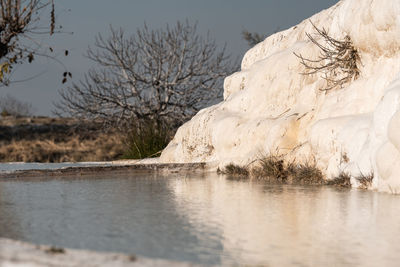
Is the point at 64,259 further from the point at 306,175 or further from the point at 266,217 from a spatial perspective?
the point at 306,175

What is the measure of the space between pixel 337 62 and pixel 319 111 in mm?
904

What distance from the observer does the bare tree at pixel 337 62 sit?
10.4 meters

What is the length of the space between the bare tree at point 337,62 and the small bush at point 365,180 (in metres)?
2.70

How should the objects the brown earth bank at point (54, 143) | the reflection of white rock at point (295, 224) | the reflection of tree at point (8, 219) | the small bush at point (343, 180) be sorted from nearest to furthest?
the reflection of white rock at point (295, 224) → the reflection of tree at point (8, 219) → the small bush at point (343, 180) → the brown earth bank at point (54, 143)

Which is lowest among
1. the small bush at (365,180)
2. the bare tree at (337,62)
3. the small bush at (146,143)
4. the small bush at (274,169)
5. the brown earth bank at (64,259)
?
the brown earth bank at (64,259)

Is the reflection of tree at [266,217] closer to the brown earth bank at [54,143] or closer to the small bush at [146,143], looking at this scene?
the small bush at [146,143]

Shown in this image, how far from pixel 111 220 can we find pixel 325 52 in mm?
6677

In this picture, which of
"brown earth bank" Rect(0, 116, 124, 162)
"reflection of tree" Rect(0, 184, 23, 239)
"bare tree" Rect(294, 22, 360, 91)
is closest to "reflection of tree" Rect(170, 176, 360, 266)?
"reflection of tree" Rect(0, 184, 23, 239)

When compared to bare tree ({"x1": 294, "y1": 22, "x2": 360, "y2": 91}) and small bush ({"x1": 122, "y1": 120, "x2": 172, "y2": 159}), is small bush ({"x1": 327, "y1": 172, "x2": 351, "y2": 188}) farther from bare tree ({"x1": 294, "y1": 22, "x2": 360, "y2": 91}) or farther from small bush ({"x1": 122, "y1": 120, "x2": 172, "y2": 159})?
small bush ({"x1": 122, "y1": 120, "x2": 172, "y2": 159})

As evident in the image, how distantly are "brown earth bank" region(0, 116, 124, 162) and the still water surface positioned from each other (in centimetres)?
1818

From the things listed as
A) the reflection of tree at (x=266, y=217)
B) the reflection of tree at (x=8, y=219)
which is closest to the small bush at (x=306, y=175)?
the reflection of tree at (x=266, y=217)

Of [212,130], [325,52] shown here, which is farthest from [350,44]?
[212,130]

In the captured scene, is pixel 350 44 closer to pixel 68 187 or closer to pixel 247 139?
pixel 247 139

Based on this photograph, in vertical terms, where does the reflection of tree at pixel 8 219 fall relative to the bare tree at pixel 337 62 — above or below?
below
